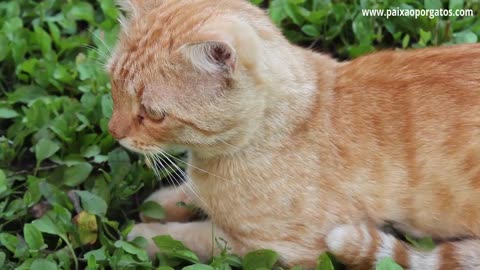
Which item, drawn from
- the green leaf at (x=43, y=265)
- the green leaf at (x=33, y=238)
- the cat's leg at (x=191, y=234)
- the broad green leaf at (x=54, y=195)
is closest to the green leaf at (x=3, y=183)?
the broad green leaf at (x=54, y=195)

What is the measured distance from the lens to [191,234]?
2.89 metres

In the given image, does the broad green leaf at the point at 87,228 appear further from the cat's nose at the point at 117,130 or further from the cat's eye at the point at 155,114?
the cat's eye at the point at 155,114

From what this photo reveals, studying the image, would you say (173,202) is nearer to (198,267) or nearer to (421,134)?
(198,267)

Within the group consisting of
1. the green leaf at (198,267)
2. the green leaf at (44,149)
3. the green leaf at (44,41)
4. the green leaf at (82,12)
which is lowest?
the green leaf at (198,267)

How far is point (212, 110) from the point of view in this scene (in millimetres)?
2498

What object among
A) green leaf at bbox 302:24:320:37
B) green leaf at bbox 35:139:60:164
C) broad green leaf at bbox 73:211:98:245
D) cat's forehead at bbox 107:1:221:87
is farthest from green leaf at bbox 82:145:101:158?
green leaf at bbox 302:24:320:37

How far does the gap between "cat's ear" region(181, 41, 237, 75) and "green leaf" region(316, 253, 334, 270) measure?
0.74 metres

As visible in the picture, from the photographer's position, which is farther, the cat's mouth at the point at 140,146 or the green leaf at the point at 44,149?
the green leaf at the point at 44,149

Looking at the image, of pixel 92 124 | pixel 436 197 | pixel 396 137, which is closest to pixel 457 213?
pixel 436 197

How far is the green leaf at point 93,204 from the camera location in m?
2.90

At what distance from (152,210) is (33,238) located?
470 mm

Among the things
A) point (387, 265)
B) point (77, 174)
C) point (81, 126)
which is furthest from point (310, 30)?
point (387, 265)

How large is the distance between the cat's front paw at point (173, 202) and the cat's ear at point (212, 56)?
0.85 meters

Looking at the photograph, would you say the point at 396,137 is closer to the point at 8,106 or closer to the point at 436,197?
the point at 436,197
